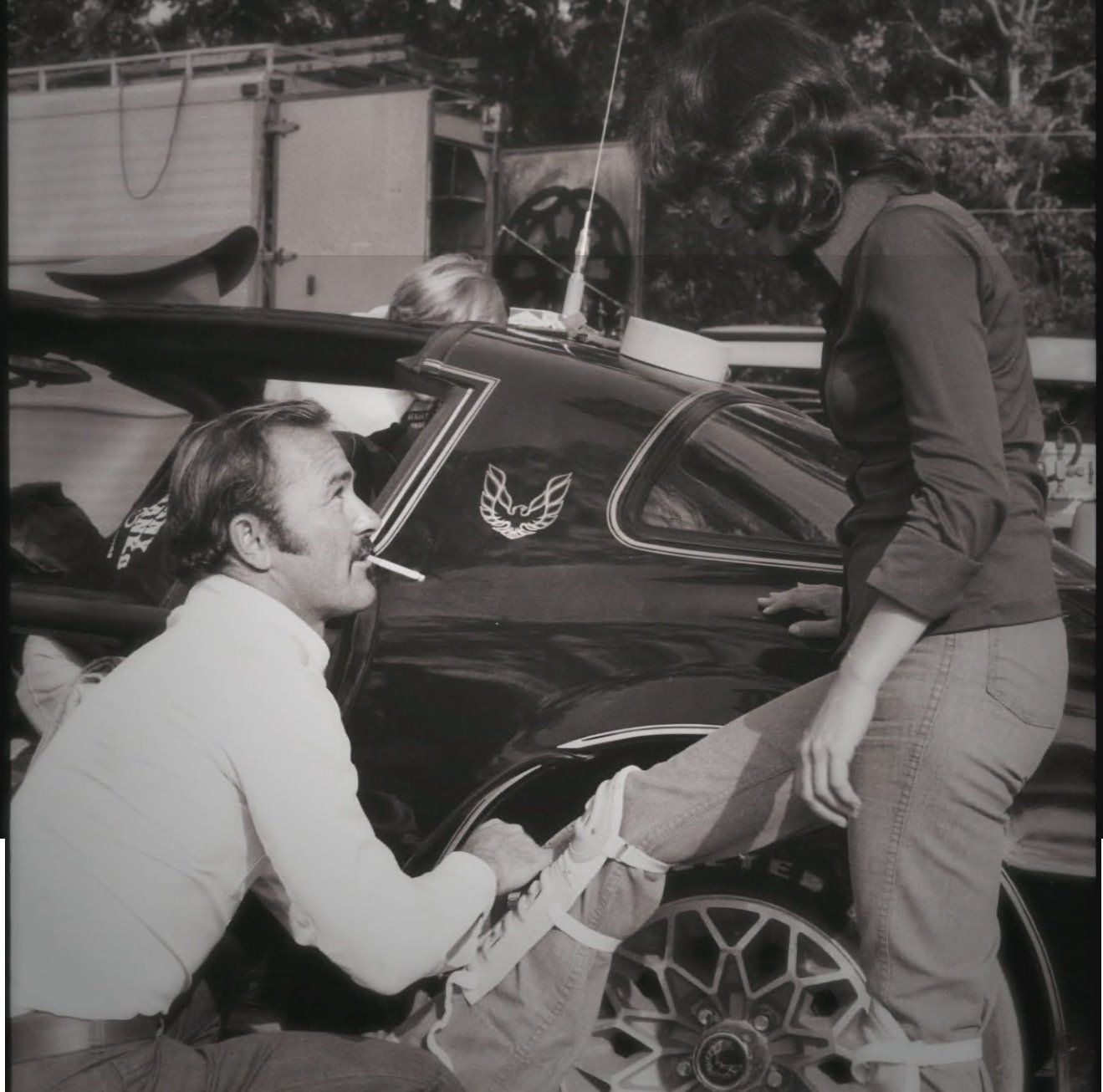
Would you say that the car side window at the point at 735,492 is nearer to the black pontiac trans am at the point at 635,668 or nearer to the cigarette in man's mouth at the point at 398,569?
the black pontiac trans am at the point at 635,668

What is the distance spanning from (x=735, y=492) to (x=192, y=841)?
839 mm

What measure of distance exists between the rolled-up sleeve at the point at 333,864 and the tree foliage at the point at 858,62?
1194 mm

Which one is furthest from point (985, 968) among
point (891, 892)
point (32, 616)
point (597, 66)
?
point (597, 66)

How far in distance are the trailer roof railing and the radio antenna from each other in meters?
0.35

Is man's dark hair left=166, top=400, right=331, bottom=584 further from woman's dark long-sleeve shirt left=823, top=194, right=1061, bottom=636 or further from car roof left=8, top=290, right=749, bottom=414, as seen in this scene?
woman's dark long-sleeve shirt left=823, top=194, right=1061, bottom=636

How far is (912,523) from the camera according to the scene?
4.76 ft

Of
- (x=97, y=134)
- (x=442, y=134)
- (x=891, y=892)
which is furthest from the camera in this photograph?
(x=442, y=134)

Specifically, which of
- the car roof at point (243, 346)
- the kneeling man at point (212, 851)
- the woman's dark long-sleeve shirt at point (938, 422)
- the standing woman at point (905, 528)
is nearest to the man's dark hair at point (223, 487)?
the kneeling man at point (212, 851)

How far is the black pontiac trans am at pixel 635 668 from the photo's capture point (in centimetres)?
181

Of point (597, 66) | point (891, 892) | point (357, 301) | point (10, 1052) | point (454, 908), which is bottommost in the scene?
point (10, 1052)

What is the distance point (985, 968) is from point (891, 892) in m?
0.15

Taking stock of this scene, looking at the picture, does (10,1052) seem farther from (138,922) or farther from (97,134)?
(97,134)

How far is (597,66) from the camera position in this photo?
2.67 metres

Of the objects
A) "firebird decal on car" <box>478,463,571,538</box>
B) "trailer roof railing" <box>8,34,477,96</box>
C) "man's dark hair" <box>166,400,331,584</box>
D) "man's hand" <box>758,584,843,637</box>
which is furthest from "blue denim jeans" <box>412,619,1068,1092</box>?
"trailer roof railing" <box>8,34,477,96</box>
